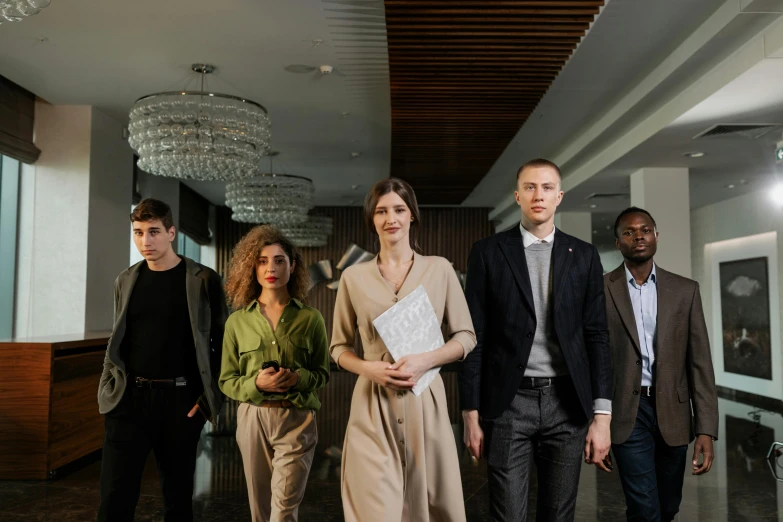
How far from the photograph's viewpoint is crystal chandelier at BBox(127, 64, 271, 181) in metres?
6.03

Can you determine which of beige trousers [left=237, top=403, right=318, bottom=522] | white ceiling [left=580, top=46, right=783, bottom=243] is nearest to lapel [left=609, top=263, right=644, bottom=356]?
beige trousers [left=237, top=403, right=318, bottom=522]

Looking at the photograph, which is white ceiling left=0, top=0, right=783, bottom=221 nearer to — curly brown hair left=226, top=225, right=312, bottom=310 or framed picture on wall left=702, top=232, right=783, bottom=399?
framed picture on wall left=702, top=232, right=783, bottom=399

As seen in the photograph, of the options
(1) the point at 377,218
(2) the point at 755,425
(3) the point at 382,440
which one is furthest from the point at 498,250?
(2) the point at 755,425

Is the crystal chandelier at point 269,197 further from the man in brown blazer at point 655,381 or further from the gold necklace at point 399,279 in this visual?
the gold necklace at point 399,279

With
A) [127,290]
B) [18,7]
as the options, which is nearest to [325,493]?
[127,290]

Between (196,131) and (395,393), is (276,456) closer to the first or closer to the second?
(395,393)

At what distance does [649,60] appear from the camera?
21.6 feet

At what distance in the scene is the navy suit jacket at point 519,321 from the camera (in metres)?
2.47

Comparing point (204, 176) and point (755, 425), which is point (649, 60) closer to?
point (204, 176)

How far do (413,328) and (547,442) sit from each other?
0.67 m

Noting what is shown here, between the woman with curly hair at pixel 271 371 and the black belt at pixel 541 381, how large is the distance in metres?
1.06

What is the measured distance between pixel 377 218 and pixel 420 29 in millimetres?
3087

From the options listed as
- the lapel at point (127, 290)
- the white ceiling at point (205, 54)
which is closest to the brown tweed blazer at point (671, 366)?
the lapel at point (127, 290)

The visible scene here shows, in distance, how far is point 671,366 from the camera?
3146 millimetres
